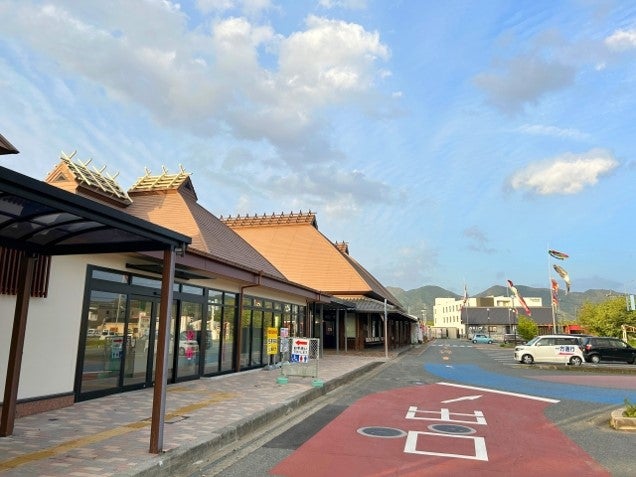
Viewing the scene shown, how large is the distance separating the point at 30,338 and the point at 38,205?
4.47 metres

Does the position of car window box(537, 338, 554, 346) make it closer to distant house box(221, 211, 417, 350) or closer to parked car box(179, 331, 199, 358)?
distant house box(221, 211, 417, 350)

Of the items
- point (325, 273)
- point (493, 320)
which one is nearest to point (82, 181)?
point (325, 273)

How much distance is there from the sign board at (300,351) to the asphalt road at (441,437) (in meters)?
1.54

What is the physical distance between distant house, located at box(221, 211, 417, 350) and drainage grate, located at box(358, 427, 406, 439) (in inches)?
755

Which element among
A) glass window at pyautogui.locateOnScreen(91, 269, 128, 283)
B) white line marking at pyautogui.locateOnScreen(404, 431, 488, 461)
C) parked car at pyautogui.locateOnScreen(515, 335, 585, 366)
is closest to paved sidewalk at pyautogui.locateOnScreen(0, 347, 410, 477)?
glass window at pyautogui.locateOnScreen(91, 269, 128, 283)

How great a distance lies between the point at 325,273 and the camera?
36.5m

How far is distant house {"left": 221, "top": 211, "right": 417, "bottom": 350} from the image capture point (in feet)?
110

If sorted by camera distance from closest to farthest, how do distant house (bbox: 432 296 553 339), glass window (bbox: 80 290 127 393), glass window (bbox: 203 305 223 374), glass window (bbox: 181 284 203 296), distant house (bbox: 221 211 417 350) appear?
glass window (bbox: 80 290 127 393) < glass window (bbox: 181 284 203 296) < glass window (bbox: 203 305 223 374) < distant house (bbox: 221 211 417 350) < distant house (bbox: 432 296 553 339)

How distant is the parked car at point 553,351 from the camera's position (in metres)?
23.7

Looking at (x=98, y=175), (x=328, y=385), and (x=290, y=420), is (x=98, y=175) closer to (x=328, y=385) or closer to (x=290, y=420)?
(x=328, y=385)

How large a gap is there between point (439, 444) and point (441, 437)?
0.54 metres

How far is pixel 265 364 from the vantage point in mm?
19234

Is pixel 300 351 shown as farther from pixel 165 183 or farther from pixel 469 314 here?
pixel 469 314

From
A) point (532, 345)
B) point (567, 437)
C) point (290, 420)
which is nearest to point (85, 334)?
point (290, 420)
